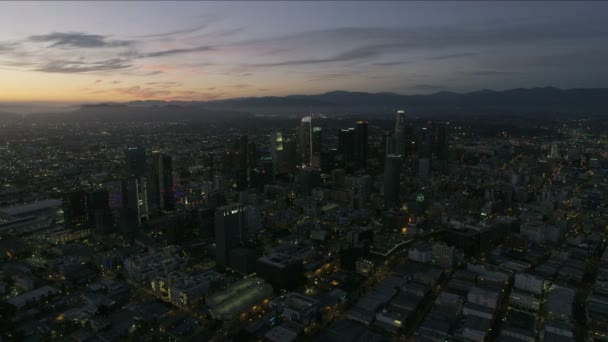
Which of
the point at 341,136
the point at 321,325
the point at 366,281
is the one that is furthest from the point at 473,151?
the point at 321,325

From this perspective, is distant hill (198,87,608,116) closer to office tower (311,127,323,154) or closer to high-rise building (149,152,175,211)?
office tower (311,127,323,154)

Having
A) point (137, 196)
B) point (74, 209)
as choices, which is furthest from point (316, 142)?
point (74, 209)

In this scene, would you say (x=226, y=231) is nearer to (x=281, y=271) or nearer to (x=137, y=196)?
(x=281, y=271)

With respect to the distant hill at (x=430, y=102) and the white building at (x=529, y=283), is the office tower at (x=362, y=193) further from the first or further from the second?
the distant hill at (x=430, y=102)

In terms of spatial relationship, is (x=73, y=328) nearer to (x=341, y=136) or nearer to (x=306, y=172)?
(x=306, y=172)

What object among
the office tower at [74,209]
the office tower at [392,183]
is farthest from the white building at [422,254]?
the office tower at [74,209]

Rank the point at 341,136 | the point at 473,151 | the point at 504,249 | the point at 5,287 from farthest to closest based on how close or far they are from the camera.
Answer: the point at 473,151 → the point at 341,136 → the point at 504,249 → the point at 5,287

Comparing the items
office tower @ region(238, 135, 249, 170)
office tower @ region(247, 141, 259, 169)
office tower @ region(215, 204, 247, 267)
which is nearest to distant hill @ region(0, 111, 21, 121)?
office tower @ region(238, 135, 249, 170)
